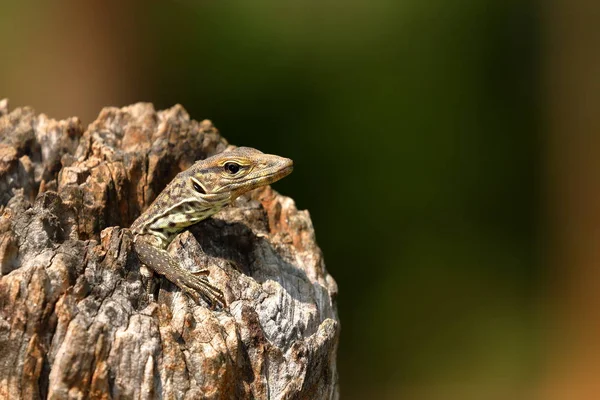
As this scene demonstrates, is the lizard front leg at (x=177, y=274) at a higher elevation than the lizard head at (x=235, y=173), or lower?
lower

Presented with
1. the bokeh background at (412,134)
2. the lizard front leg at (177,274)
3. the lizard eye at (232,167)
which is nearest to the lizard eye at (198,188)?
the lizard eye at (232,167)

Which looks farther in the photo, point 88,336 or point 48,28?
point 48,28

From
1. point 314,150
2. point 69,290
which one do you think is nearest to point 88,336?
point 69,290

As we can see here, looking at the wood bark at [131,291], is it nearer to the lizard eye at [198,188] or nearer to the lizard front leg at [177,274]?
the lizard front leg at [177,274]

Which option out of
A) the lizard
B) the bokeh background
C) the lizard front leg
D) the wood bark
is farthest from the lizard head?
the bokeh background

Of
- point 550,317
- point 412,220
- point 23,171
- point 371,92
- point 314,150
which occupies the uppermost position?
point 23,171

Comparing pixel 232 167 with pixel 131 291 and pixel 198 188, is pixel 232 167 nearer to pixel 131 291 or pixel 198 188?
pixel 198 188

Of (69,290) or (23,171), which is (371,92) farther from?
(69,290)
